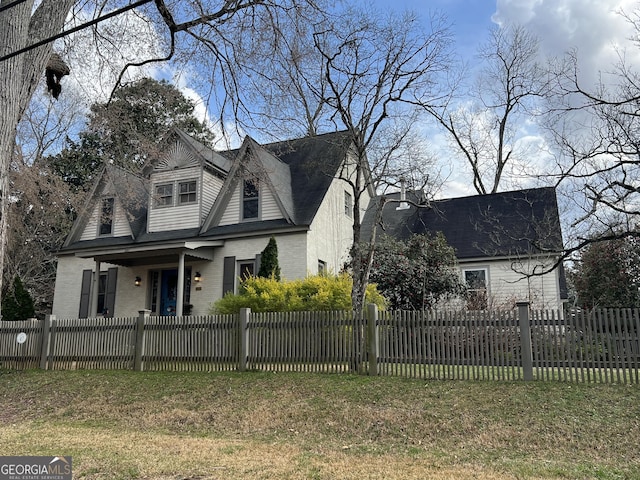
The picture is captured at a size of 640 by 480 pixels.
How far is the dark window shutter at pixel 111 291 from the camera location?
18.8 metres

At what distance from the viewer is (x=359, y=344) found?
35.1ft

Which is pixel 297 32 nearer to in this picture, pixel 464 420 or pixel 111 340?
pixel 464 420

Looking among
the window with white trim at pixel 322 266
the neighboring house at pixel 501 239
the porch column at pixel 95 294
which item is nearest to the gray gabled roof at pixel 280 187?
the porch column at pixel 95 294

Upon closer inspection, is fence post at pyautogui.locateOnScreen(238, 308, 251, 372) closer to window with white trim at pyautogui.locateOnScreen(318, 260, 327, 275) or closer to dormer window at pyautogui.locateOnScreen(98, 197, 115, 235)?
window with white trim at pyautogui.locateOnScreen(318, 260, 327, 275)

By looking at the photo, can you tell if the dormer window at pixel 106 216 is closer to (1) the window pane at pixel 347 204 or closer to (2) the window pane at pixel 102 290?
(2) the window pane at pixel 102 290

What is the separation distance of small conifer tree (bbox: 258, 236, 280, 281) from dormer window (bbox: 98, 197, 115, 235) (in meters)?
7.46

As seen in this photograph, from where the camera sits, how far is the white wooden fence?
929cm

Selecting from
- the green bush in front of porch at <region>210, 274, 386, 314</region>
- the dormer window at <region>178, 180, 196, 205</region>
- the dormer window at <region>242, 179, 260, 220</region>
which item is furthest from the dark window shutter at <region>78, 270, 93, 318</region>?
the green bush in front of porch at <region>210, 274, 386, 314</region>

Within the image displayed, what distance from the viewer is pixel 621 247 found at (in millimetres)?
17969

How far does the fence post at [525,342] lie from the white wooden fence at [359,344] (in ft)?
0.06

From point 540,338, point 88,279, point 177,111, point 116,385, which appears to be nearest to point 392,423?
point 540,338

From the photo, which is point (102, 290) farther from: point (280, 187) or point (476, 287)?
point (476, 287)

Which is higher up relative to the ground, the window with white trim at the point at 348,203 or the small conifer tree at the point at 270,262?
the window with white trim at the point at 348,203

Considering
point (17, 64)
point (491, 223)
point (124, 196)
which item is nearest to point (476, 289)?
point (491, 223)
